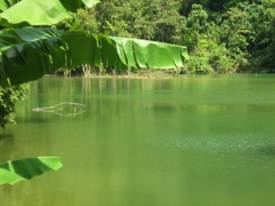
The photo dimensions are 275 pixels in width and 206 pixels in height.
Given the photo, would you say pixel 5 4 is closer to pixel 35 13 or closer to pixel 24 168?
pixel 35 13

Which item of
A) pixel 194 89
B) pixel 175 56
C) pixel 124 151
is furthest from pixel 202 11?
pixel 175 56

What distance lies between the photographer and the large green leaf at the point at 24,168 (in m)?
3.69

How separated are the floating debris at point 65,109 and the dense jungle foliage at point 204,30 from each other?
30.0m

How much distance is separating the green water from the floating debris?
1.58 feet

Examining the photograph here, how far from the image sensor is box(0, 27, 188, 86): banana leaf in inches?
159

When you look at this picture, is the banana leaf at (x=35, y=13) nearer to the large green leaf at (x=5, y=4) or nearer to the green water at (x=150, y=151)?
the large green leaf at (x=5, y=4)

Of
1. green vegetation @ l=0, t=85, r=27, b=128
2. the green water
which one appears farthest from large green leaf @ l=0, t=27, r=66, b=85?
green vegetation @ l=0, t=85, r=27, b=128

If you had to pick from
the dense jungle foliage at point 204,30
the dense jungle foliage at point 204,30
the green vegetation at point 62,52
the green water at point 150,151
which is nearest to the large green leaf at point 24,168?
the green vegetation at point 62,52

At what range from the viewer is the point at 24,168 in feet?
12.7

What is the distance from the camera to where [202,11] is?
215 ft

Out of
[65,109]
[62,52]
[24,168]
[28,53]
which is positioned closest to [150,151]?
[65,109]

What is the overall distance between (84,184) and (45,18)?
30.1ft

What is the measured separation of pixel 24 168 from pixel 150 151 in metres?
13.0

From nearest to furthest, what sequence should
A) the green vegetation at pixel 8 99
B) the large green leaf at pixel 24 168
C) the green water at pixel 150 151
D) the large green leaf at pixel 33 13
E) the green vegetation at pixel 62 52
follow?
the large green leaf at pixel 33 13 → the large green leaf at pixel 24 168 → the green vegetation at pixel 62 52 → the green water at pixel 150 151 → the green vegetation at pixel 8 99
